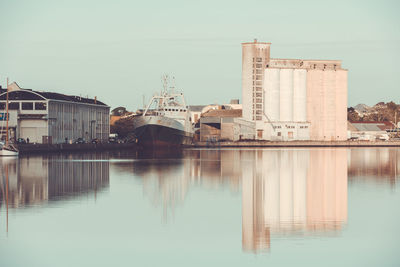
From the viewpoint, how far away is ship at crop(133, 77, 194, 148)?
9438 centimetres

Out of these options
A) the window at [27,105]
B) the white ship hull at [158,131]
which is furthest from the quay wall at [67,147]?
the window at [27,105]

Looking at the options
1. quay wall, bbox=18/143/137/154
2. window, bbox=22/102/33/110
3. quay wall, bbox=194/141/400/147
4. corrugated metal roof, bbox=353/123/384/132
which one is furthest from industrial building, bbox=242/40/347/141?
window, bbox=22/102/33/110

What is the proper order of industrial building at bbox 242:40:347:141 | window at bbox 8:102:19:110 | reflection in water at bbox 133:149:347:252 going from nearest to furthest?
reflection in water at bbox 133:149:347:252 → window at bbox 8:102:19:110 → industrial building at bbox 242:40:347:141

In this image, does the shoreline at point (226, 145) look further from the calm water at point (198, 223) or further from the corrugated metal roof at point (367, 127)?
the calm water at point (198, 223)

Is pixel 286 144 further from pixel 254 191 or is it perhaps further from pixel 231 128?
pixel 254 191

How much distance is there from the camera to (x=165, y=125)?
94.6 m

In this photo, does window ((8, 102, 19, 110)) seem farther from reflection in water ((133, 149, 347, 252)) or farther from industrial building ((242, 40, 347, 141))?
industrial building ((242, 40, 347, 141))

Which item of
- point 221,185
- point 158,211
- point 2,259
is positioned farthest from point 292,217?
point 221,185

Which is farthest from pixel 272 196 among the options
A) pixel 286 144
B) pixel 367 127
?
pixel 367 127

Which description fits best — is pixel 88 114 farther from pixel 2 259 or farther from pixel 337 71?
pixel 2 259

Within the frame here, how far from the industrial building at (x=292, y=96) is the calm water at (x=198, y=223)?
9214 cm

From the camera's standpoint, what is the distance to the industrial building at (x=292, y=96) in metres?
125

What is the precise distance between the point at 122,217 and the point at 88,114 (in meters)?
85.3

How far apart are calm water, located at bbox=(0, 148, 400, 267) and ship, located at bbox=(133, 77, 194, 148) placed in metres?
60.7
